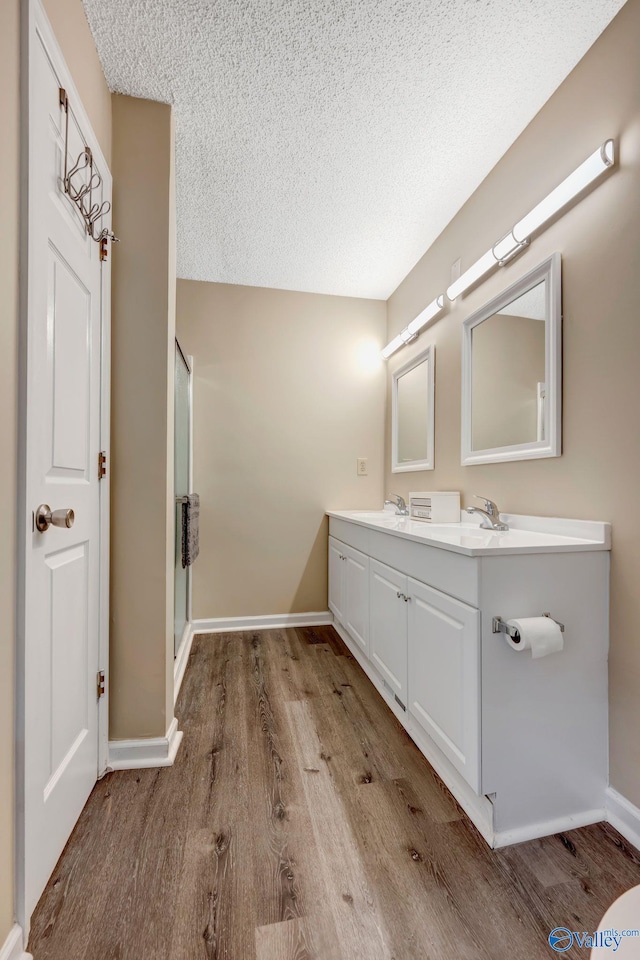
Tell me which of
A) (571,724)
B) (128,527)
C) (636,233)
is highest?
(636,233)

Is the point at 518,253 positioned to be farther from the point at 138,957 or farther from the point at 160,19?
the point at 138,957

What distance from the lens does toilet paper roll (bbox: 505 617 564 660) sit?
1.10 meters

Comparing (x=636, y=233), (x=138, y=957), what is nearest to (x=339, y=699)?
(x=138, y=957)

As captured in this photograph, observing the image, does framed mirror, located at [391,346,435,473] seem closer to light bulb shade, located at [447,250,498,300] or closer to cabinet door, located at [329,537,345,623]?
light bulb shade, located at [447,250,498,300]

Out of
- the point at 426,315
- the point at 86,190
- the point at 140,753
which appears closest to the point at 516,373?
the point at 426,315

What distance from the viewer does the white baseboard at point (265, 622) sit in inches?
109

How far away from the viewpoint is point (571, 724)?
3.98 ft

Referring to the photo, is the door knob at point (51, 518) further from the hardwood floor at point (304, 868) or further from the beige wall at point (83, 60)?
the beige wall at point (83, 60)

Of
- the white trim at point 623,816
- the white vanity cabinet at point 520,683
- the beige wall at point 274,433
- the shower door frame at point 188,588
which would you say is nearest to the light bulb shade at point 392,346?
the beige wall at point 274,433

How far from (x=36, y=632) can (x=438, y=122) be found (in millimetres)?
2138

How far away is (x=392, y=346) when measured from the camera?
9.42ft

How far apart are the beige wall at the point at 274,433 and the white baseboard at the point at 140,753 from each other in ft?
4.31

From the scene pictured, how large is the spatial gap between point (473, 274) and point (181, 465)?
175 centimetres

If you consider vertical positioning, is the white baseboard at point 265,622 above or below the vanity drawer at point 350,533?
below
